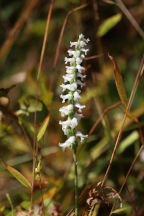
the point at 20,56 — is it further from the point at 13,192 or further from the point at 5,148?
the point at 13,192

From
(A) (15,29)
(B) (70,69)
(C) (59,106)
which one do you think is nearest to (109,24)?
(C) (59,106)

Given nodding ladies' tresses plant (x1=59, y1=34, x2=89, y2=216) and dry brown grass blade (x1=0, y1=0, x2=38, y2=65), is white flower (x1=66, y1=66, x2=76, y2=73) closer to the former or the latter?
nodding ladies' tresses plant (x1=59, y1=34, x2=89, y2=216)

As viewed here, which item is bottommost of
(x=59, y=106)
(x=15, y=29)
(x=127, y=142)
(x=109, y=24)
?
(x=127, y=142)

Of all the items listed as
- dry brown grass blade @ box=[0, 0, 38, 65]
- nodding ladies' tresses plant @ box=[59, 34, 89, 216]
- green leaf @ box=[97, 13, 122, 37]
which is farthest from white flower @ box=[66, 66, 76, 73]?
dry brown grass blade @ box=[0, 0, 38, 65]

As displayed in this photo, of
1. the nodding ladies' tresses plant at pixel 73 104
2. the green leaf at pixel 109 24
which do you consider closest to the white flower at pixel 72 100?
the nodding ladies' tresses plant at pixel 73 104

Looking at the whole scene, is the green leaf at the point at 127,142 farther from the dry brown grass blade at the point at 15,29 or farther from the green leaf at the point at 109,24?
the dry brown grass blade at the point at 15,29

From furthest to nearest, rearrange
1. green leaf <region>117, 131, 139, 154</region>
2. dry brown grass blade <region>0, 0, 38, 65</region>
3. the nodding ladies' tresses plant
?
dry brown grass blade <region>0, 0, 38, 65</region> < green leaf <region>117, 131, 139, 154</region> < the nodding ladies' tresses plant

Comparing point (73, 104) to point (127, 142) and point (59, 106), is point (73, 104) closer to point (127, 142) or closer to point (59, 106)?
point (127, 142)

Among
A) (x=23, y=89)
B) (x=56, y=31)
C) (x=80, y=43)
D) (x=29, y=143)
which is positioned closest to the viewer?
(x=80, y=43)

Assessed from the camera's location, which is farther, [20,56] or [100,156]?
[20,56]

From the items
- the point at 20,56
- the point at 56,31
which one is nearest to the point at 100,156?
the point at 56,31

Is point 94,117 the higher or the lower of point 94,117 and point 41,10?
the lower
